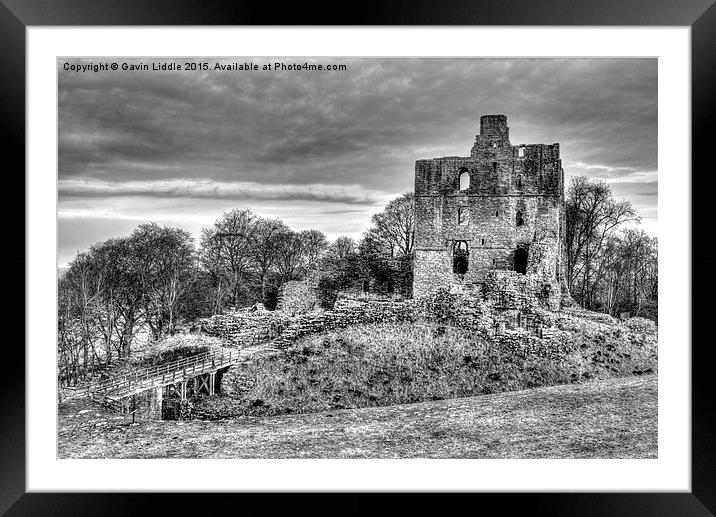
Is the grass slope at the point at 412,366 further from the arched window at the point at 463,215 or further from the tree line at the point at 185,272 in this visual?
the arched window at the point at 463,215

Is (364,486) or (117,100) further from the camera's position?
(117,100)

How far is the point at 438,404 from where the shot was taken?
10.0m

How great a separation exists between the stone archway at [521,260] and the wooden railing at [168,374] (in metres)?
8.94

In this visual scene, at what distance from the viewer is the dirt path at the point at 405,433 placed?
8273 millimetres

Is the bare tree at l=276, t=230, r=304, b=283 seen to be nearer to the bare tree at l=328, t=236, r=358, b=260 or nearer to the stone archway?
the bare tree at l=328, t=236, r=358, b=260

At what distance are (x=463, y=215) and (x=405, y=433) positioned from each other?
860cm

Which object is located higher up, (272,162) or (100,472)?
(272,162)

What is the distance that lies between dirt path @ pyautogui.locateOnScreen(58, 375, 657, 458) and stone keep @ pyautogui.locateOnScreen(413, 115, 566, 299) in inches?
237
